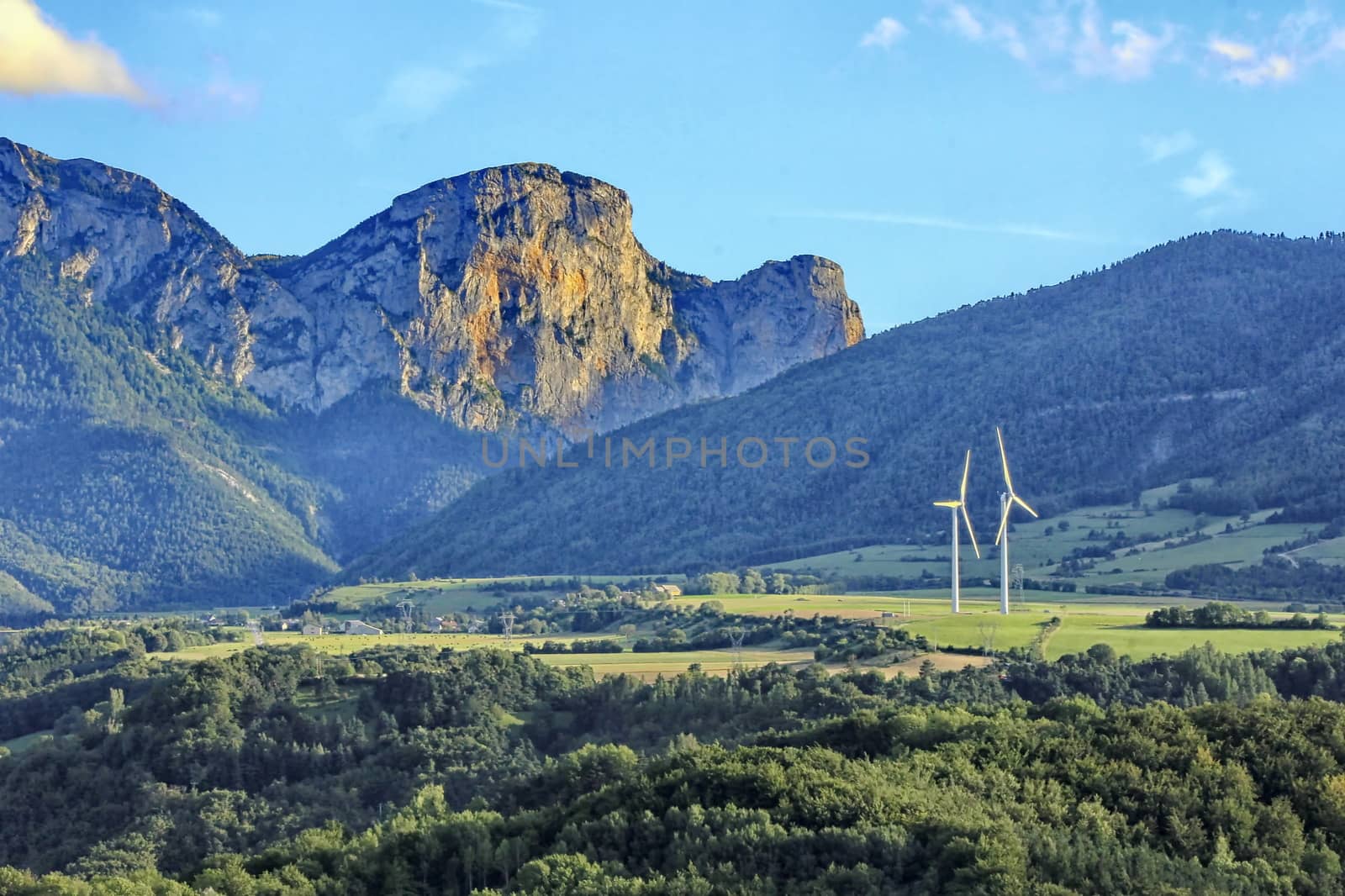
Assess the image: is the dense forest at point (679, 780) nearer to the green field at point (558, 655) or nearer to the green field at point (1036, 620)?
the green field at point (558, 655)

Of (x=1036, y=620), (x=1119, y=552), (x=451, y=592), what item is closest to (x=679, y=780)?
(x=1036, y=620)

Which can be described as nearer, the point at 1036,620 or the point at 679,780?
the point at 679,780

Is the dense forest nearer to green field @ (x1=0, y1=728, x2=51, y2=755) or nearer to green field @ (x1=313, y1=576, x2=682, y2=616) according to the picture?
green field @ (x1=0, y1=728, x2=51, y2=755)

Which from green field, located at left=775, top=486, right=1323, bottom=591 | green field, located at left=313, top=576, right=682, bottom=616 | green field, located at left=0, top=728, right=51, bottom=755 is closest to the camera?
green field, located at left=0, top=728, right=51, bottom=755

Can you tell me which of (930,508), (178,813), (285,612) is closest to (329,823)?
(178,813)

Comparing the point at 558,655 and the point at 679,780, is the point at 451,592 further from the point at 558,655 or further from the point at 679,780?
the point at 679,780

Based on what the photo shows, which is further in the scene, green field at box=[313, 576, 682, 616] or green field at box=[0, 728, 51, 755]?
green field at box=[313, 576, 682, 616]

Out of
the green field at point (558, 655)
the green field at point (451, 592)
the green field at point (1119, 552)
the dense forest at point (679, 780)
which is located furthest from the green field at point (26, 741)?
the green field at point (1119, 552)

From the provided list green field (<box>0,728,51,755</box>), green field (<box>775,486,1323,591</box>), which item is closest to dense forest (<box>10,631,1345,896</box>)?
green field (<box>0,728,51,755</box>)

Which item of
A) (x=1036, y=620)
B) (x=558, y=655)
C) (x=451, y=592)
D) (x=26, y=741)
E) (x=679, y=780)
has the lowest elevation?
(x=26, y=741)

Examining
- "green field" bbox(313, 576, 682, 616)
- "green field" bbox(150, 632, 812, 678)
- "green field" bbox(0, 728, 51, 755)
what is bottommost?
"green field" bbox(0, 728, 51, 755)
